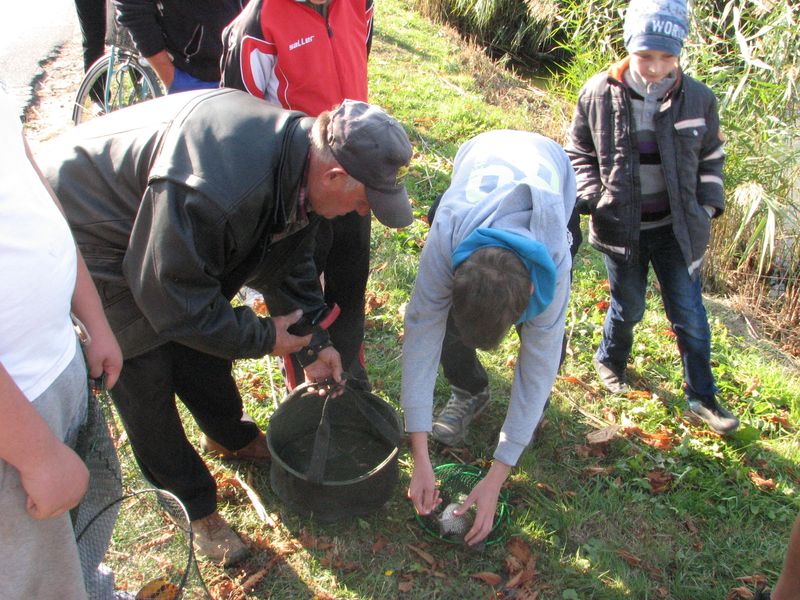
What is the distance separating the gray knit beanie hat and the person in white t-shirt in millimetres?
2468

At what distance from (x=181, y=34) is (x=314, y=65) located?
3.69ft

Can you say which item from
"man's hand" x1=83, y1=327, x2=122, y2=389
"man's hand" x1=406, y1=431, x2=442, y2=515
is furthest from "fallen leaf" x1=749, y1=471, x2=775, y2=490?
"man's hand" x1=83, y1=327, x2=122, y2=389

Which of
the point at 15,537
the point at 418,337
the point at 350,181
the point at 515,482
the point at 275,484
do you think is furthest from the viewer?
the point at 515,482

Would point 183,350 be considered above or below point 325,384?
above

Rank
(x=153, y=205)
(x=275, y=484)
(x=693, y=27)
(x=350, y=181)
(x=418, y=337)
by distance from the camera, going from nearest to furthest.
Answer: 1. (x=153, y=205)
2. (x=350, y=181)
3. (x=418, y=337)
4. (x=275, y=484)
5. (x=693, y=27)

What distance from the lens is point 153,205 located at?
198 cm

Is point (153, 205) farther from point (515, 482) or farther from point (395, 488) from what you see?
point (515, 482)

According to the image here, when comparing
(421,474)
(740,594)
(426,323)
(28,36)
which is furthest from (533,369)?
(28,36)

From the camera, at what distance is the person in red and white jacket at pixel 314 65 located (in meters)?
2.99

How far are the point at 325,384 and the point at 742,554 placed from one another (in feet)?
6.24

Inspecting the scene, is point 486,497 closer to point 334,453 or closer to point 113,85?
point 334,453

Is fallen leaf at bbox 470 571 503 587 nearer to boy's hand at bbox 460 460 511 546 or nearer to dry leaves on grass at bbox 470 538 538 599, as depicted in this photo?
dry leaves on grass at bbox 470 538 538 599

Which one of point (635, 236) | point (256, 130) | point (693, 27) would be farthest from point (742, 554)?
point (693, 27)

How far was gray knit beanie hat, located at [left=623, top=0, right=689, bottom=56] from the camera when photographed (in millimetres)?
2982
